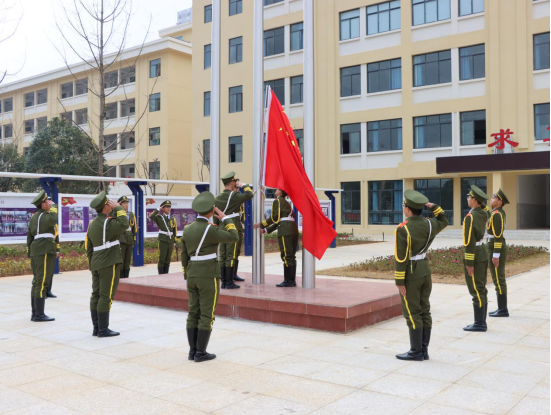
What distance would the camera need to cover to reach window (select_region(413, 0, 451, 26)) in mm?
31562

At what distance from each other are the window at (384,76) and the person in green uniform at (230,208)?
26.4 meters

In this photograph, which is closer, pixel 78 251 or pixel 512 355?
pixel 512 355

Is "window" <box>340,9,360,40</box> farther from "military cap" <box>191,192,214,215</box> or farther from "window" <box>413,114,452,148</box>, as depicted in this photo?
"military cap" <box>191,192,214,215</box>

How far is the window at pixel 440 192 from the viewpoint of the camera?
32.0m

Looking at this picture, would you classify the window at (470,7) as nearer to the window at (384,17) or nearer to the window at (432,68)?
the window at (432,68)

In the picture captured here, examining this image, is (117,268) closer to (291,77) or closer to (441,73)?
(441,73)

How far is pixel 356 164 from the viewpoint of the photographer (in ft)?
115

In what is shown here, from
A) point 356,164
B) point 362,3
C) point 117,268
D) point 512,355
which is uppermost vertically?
point 362,3

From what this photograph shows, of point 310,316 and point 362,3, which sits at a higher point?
point 362,3

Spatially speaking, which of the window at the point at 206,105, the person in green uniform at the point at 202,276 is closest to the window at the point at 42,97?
the window at the point at 206,105

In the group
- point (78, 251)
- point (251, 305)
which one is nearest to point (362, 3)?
point (78, 251)

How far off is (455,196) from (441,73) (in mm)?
7334

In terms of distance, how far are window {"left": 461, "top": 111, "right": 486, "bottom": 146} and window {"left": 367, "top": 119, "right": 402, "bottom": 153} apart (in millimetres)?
3868

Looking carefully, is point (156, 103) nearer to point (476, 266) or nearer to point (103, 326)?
point (103, 326)
